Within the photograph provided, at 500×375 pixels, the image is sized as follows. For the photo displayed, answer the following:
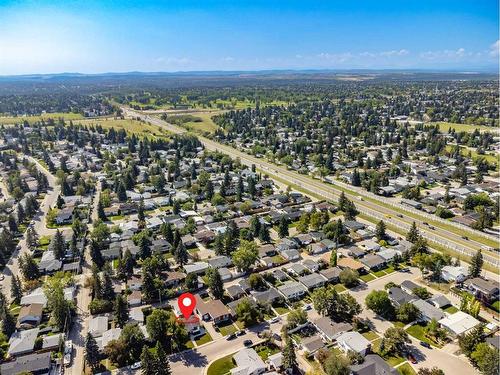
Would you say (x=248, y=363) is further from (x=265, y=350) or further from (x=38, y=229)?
(x=38, y=229)

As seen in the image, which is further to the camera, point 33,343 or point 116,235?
point 116,235

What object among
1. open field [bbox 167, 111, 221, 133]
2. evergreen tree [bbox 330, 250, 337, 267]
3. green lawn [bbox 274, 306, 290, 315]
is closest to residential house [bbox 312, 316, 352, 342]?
green lawn [bbox 274, 306, 290, 315]

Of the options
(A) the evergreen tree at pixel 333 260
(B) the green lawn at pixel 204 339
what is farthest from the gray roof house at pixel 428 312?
(B) the green lawn at pixel 204 339

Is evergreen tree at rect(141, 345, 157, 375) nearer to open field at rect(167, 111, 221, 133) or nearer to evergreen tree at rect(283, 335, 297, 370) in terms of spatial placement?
evergreen tree at rect(283, 335, 297, 370)

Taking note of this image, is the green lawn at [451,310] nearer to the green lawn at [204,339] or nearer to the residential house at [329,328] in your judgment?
the residential house at [329,328]

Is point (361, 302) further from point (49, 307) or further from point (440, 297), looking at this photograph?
point (49, 307)

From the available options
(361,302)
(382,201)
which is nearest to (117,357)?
(361,302)

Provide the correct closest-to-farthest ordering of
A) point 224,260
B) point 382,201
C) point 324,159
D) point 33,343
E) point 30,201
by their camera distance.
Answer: point 33,343 → point 224,260 → point 30,201 → point 382,201 → point 324,159
